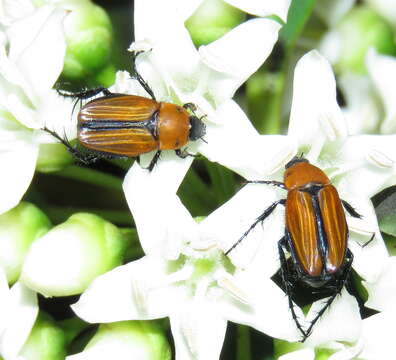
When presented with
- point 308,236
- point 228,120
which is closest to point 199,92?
point 228,120

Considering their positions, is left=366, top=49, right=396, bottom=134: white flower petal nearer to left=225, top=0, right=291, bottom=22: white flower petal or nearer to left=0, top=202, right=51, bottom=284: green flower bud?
left=225, top=0, right=291, bottom=22: white flower petal

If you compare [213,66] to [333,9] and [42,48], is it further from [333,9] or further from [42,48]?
[333,9]

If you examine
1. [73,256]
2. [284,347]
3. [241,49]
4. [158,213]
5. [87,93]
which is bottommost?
[284,347]

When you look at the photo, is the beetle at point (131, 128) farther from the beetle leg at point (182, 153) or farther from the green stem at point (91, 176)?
the green stem at point (91, 176)

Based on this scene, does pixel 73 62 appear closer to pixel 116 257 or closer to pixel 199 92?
pixel 199 92

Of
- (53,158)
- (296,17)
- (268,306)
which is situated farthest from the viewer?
(296,17)

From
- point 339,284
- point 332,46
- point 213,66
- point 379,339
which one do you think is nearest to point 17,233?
point 213,66

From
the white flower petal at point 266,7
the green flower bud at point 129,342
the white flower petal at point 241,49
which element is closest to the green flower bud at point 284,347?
the green flower bud at point 129,342
